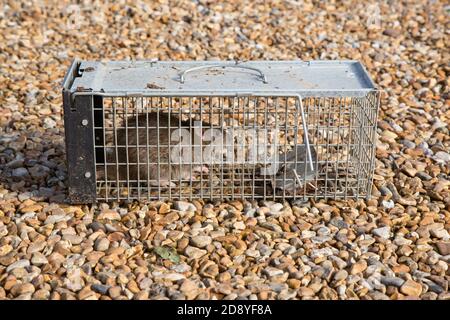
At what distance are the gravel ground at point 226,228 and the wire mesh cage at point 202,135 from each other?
154 millimetres

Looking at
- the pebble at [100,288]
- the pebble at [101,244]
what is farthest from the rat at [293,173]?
the pebble at [100,288]

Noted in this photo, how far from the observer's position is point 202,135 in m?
4.64

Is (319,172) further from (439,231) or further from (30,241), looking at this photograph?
(30,241)

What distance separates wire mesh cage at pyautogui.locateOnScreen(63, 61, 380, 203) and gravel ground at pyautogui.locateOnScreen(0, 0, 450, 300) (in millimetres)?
154

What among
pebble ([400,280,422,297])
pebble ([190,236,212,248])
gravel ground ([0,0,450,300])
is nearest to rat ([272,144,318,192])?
gravel ground ([0,0,450,300])

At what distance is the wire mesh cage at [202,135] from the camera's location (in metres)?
4.26

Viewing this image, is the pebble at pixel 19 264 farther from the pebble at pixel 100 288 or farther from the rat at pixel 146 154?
the rat at pixel 146 154

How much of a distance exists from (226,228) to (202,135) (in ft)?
2.13

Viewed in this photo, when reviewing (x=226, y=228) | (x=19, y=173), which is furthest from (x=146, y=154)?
(x=19, y=173)

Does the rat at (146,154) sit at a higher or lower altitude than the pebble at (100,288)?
higher

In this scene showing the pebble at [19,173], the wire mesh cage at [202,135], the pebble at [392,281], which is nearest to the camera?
the pebble at [392,281]

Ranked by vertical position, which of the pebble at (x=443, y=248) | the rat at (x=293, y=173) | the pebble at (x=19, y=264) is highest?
the rat at (x=293, y=173)

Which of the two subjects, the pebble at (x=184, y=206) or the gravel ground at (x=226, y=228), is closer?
the gravel ground at (x=226, y=228)

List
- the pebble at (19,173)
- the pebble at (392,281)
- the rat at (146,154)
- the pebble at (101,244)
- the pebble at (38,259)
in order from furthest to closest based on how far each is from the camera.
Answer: the pebble at (19,173) → the rat at (146,154) → the pebble at (101,244) → the pebble at (38,259) → the pebble at (392,281)
